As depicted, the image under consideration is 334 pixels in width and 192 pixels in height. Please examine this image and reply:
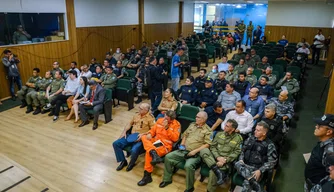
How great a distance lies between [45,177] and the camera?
4082 mm

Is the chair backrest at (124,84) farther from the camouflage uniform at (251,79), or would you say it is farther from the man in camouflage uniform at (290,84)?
the man in camouflage uniform at (290,84)

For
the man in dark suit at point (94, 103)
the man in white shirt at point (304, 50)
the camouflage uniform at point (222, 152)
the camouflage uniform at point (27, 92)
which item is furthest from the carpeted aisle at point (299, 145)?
the camouflage uniform at point (27, 92)

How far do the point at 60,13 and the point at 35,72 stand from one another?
10.4ft

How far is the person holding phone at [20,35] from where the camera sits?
25.9 ft

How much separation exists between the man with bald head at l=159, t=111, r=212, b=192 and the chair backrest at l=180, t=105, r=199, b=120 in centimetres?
86

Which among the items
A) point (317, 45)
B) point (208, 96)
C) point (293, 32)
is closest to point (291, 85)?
point (208, 96)

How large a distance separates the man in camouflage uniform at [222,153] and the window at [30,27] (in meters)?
7.09

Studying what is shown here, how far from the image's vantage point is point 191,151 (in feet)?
12.5

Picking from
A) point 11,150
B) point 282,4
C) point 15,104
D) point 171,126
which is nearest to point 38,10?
point 15,104

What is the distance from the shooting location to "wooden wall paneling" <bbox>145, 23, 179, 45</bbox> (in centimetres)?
1448

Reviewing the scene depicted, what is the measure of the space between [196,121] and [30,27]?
7046 millimetres

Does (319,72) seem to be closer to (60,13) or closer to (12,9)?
(60,13)

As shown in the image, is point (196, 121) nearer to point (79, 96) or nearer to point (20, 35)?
point (79, 96)

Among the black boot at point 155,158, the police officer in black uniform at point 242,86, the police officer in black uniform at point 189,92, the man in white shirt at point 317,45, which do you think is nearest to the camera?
the black boot at point 155,158
